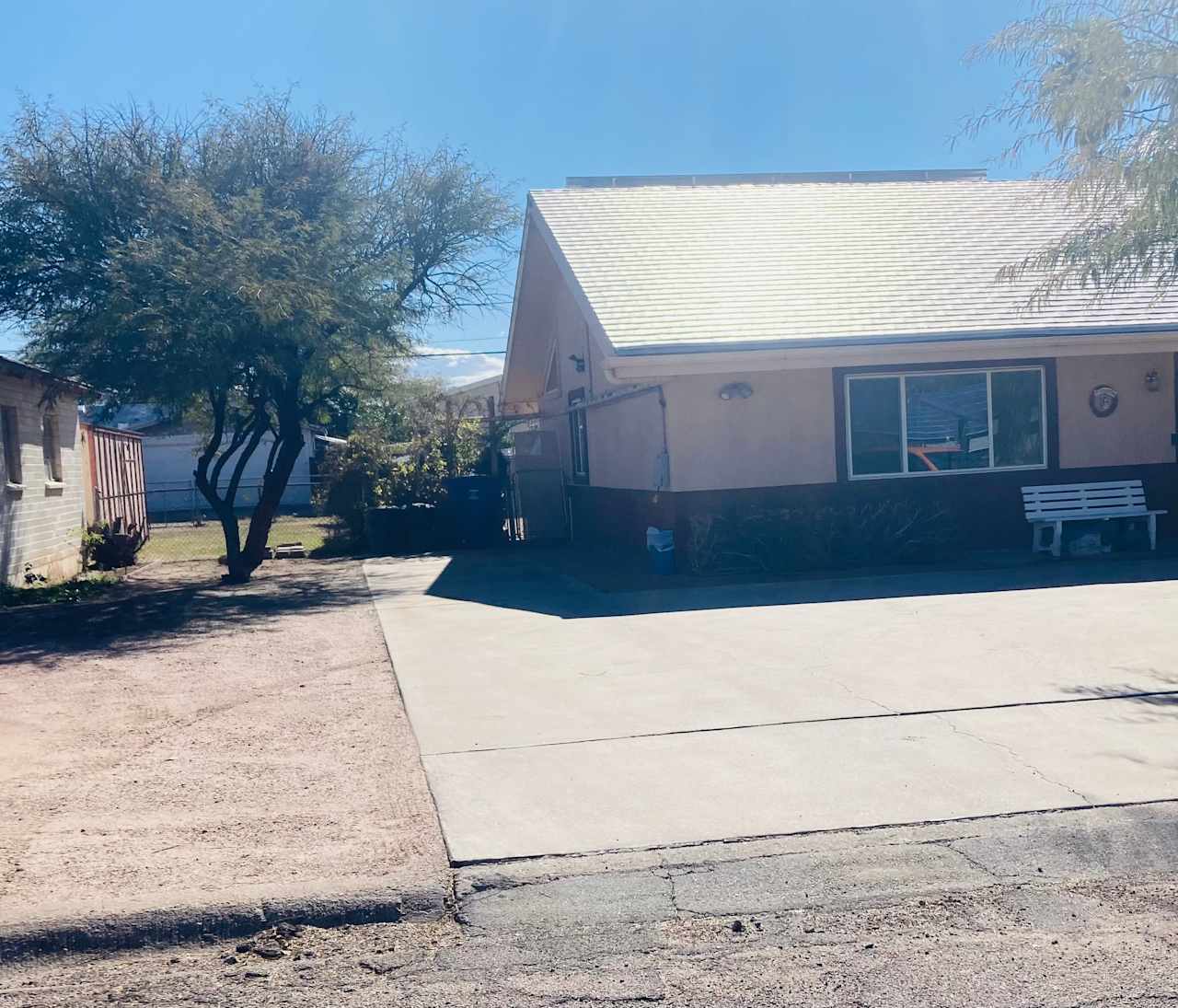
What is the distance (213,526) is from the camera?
32094mm

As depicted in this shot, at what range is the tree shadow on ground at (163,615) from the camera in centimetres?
1122

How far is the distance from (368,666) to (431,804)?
12.9 ft

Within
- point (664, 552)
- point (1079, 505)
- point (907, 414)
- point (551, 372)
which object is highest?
point (551, 372)

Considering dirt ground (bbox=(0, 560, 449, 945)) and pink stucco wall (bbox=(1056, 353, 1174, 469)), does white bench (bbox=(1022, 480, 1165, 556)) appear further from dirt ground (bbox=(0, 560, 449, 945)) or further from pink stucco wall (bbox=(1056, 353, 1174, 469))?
dirt ground (bbox=(0, 560, 449, 945))

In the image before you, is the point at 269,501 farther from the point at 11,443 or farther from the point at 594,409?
the point at 594,409

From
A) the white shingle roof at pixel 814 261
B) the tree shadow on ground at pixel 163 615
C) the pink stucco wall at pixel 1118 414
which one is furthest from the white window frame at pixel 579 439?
the pink stucco wall at pixel 1118 414

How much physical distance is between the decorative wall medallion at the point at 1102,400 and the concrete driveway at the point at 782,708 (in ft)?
13.0

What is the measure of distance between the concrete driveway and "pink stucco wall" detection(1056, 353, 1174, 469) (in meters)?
3.74

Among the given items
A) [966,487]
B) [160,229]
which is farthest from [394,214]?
[966,487]

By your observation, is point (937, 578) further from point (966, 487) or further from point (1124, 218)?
point (1124, 218)

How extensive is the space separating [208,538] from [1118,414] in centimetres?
1925

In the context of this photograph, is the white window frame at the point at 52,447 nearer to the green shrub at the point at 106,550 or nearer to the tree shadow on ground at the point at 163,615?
the green shrub at the point at 106,550

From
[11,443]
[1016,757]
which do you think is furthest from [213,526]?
[1016,757]

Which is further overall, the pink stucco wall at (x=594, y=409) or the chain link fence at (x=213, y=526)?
the chain link fence at (x=213, y=526)
